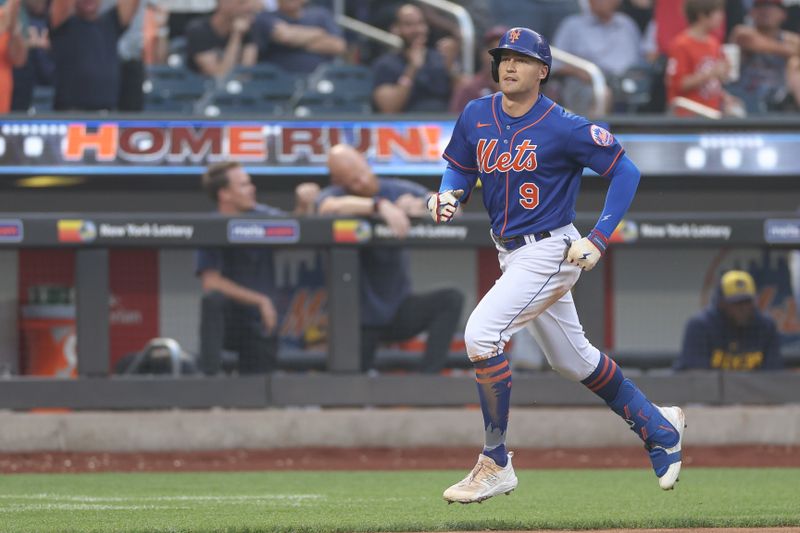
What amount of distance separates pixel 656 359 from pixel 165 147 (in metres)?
4.03

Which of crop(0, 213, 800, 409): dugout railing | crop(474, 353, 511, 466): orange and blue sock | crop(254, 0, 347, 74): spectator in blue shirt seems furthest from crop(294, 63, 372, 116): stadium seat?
crop(474, 353, 511, 466): orange and blue sock

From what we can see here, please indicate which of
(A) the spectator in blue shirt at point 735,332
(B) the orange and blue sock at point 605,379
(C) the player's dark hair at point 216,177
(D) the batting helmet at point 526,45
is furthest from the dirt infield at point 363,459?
(D) the batting helmet at point 526,45

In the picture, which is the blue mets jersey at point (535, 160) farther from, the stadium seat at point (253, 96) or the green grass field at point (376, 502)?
the stadium seat at point (253, 96)

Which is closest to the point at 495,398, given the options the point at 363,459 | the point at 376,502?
the point at 376,502

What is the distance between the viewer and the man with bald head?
976 cm

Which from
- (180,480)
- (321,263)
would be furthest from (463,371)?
(180,480)

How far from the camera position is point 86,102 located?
10914 mm

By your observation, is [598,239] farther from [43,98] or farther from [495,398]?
[43,98]

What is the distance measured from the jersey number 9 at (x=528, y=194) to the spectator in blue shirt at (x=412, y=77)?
589 cm

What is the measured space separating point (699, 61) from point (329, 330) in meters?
4.20

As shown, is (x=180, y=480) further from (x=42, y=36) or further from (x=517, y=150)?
(x=42, y=36)

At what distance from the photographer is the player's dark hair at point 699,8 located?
11.7 metres

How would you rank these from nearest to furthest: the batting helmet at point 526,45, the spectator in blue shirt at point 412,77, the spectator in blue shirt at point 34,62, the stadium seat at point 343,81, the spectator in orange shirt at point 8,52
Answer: the batting helmet at point 526,45 < the spectator in orange shirt at point 8,52 < the spectator in blue shirt at point 34,62 < the spectator in blue shirt at point 412,77 < the stadium seat at point 343,81

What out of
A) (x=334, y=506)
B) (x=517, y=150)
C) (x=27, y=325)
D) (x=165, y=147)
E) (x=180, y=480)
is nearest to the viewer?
(x=517, y=150)
